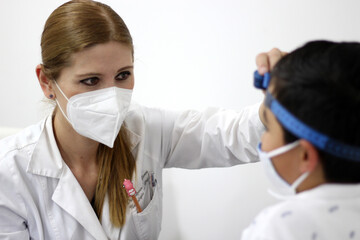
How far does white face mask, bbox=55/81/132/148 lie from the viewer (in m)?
1.02

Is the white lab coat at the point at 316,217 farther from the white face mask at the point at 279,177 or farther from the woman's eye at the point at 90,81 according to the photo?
the woman's eye at the point at 90,81

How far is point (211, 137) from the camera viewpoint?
46.3 inches

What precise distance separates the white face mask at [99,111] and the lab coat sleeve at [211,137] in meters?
0.25

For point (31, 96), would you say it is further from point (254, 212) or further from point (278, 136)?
point (278, 136)

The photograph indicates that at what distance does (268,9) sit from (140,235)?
3.01 ft

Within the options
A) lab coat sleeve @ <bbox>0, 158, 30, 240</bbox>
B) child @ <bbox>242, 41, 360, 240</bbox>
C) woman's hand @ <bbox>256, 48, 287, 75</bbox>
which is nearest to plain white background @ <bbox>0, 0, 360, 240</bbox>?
lab coat sleeve @ <bbox>0, 158, 30, 240</bbox>

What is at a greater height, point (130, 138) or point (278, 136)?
point (278, 136)

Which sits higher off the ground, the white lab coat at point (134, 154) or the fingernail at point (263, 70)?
the fingernail at point (263, 70)

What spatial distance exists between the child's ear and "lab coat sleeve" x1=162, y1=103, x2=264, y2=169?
0.38 metres

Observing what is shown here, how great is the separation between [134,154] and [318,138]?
74 cm

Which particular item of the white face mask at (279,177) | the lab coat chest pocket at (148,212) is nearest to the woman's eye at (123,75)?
the lab coat chest pocket at (148,212)

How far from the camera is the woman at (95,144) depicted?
1.01m

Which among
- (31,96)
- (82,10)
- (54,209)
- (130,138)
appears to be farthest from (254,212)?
(31,96)

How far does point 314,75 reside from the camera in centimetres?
59
